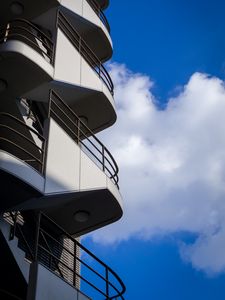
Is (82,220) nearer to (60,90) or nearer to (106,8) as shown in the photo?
(60,90)

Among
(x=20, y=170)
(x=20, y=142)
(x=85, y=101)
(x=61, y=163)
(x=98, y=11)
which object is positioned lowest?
(x=20, y=170)

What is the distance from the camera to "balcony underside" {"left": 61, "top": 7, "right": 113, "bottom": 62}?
18.3 meters

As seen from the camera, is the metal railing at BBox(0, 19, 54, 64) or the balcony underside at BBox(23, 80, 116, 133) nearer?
the balcony underside at BBox(23, 80, 116, 133)

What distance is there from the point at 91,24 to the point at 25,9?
10.2 ft

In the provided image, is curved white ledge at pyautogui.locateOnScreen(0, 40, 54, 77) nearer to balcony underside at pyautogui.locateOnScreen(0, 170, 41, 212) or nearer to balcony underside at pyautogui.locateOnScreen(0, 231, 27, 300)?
balcony underside at pyautogui.locateOnScreen(0, 170, 41, 212)

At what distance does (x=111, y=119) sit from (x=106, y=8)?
754cm

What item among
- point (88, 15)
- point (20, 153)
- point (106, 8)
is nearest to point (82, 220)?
point (20, 153)

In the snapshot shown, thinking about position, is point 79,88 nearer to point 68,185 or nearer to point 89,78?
point 89,78

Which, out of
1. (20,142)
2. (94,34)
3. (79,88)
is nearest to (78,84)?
(79,88)

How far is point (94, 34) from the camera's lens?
63.4 feet

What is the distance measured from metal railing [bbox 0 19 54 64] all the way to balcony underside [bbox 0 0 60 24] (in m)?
0.40

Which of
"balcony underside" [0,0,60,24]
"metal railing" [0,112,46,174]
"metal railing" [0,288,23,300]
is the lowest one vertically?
"metal railing" [0,288,23,300]

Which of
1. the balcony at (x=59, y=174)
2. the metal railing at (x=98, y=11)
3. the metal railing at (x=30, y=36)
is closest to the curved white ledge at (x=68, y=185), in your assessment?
the balcony at (x=59, y=174)

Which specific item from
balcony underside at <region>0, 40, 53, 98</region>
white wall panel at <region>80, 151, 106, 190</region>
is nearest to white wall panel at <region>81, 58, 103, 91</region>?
balcony underside at <region>0, 40, 53, 98</region>
